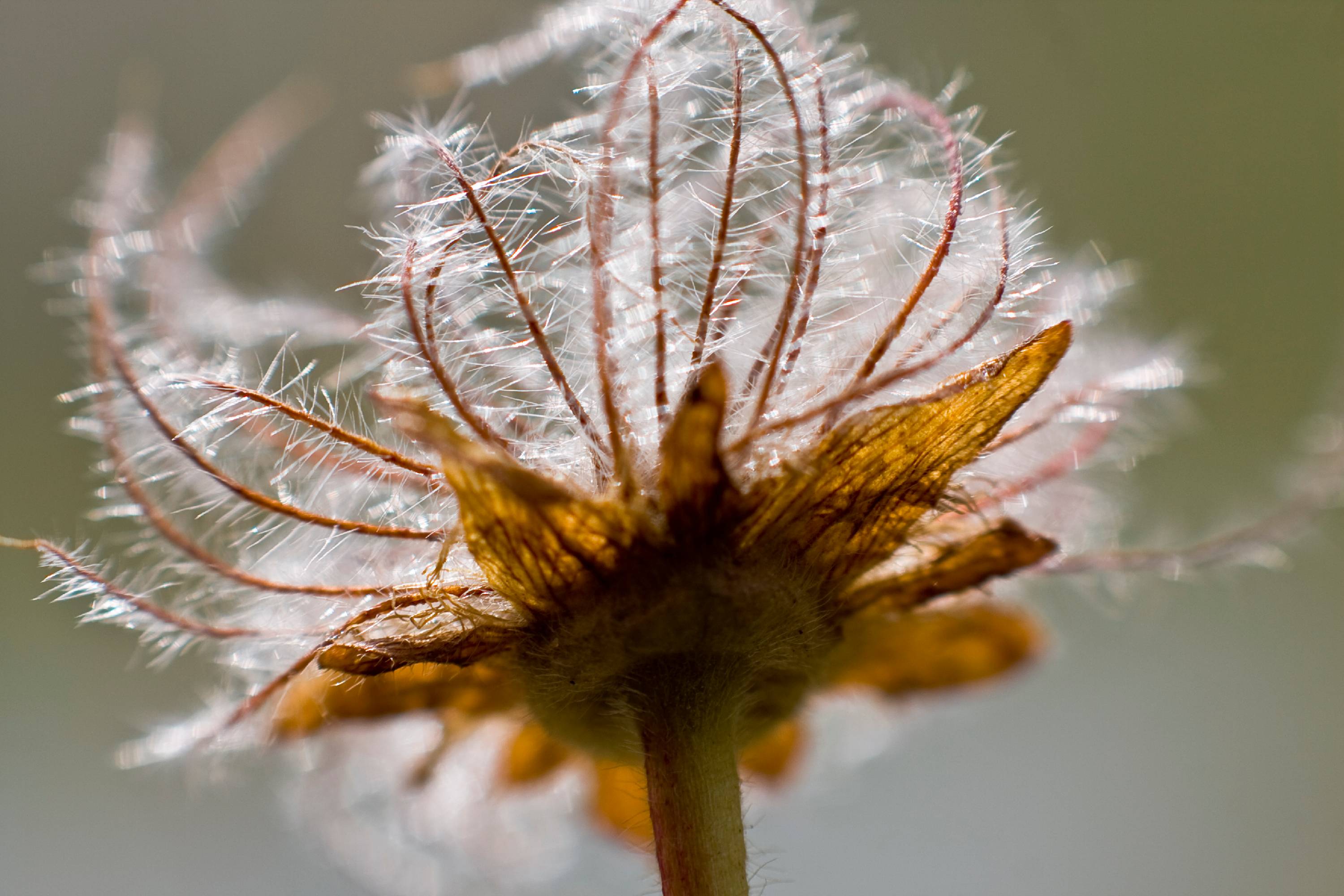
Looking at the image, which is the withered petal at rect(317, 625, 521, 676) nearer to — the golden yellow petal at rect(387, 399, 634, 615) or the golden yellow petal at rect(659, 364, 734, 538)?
the golden yellow petal at rect(387, 399, 634, 615)

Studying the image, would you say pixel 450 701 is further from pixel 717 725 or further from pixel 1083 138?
pixel 1083 138

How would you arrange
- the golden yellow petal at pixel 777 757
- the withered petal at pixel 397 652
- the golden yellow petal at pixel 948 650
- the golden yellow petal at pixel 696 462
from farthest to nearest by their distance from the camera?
the golden yellow petal at pixel 777 757 → the golden yellow petal at pixel 948 650 → the withered petal at pixel 397 652 → the golden yellow petal at pixel 696 462

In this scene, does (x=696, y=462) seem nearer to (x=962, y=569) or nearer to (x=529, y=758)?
(x=962, y=569)

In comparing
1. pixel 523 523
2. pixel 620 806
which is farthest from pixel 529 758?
pixel 523 523

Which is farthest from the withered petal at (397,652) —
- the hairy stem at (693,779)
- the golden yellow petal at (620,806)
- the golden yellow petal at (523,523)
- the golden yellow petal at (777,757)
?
the golden yellow petal at (777,757)

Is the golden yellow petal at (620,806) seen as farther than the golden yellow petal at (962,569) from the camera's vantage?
Yes

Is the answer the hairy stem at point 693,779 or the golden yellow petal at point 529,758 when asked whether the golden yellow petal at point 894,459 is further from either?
the golden yellow petal at point 529,758

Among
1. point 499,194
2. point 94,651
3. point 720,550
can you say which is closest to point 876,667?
point 720,550
